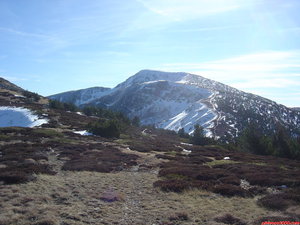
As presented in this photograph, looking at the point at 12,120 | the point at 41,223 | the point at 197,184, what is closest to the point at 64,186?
the point at 41,223

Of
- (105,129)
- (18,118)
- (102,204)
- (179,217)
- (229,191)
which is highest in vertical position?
(18,118)

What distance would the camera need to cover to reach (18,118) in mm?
63875

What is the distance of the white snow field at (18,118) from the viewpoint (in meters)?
59.8

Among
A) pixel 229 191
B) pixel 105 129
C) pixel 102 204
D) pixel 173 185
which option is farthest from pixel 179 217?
pixel 105 129

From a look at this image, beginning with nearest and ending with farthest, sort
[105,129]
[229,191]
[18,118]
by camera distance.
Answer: [229,191] → [105,129] → [18,118]

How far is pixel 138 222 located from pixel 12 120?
204 ft

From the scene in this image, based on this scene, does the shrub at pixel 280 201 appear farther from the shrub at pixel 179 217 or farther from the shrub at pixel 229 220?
the shrub at pixel 179 217

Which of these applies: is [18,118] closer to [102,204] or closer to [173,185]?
[173,185]

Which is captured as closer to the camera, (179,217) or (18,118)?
(179,217)

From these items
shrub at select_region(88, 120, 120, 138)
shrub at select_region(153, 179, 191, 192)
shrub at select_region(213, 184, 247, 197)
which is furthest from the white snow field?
shrub at select_region(213, 184, 247, 197)

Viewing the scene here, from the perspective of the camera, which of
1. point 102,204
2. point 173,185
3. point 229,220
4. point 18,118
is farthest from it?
point 18,118

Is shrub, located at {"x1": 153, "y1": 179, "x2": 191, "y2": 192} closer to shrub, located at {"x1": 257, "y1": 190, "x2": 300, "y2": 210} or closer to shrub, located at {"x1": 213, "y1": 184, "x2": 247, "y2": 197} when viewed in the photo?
shrub, located at {"x1": 213, "y1": 184, "x2": 247, "y2": 197}

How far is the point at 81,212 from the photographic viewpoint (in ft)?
40.3

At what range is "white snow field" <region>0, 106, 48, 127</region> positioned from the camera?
196ft
